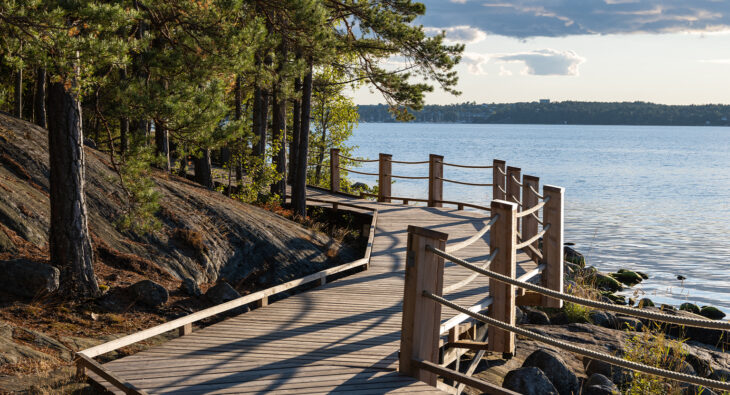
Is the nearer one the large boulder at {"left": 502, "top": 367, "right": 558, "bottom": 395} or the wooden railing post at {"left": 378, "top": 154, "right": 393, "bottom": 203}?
the large boulder at {"left": 502, "top": 367, "right": 558, "bottom": 395}

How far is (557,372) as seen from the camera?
852 cm

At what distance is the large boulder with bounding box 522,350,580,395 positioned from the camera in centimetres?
844

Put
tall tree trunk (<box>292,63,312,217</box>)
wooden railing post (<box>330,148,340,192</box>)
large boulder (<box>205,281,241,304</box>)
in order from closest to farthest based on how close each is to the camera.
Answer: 1. large boulder (<box>205,281,241,304</box>)
2. tall tree trunk (<box>292,63,312,217</box>)
3. wooden railing post (<box>330,148,340,192</box>)

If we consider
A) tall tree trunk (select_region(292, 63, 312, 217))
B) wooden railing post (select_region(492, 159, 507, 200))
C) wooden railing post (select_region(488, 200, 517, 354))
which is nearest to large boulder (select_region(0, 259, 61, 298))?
wooden railing post (select_region(488, 200, 517, 354))

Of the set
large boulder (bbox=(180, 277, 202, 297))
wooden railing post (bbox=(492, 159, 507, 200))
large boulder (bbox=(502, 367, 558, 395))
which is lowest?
large boulder (bbox=(502, 367, 558, 395))

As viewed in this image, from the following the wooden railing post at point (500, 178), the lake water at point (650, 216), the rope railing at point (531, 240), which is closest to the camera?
the rope railing at point (531, 240)

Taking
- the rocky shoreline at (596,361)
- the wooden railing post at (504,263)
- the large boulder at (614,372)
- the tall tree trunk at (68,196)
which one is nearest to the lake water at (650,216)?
the rocky shoreline at (596,361)

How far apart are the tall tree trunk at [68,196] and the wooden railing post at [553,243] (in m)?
5.85

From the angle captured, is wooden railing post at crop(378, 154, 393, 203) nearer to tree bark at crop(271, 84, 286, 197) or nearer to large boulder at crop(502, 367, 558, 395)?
tree bark at crop(271, 84, 286, 197)

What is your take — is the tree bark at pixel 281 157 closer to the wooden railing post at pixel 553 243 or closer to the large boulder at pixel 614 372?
the wooden railing post at pixel 553 243

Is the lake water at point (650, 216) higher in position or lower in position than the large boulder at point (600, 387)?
lower

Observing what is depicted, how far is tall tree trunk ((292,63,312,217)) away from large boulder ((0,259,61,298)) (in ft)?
27.7

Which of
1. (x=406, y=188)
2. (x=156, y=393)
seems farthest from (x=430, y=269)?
(x=406, y=188)

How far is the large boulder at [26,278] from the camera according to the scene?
7.30 meters
